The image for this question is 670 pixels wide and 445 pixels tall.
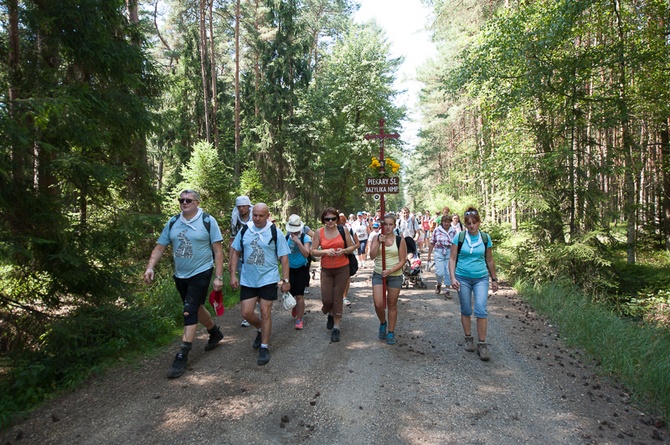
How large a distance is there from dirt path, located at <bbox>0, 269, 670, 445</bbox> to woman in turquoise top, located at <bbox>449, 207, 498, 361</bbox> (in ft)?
1.25

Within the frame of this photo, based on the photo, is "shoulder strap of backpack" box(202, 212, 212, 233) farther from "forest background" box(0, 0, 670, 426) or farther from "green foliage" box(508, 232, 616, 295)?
"green foliage" box(508, 232, 616, 295)

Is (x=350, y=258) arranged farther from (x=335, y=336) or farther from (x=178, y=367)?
(x=178, y=367)

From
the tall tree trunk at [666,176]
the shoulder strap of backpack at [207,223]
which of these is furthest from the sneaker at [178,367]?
the tall tree trunk at [666,176]

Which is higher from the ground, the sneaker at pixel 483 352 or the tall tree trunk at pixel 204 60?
the tall tree trunk at pixel 204 60

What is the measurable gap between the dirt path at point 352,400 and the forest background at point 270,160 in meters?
0.53

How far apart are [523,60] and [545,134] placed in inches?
82.1

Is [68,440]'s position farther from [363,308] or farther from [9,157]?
[363,308]

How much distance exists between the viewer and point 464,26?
16047 mm

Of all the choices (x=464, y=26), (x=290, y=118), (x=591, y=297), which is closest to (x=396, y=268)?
(x=591, y=297)

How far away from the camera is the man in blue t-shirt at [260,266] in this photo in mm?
5047

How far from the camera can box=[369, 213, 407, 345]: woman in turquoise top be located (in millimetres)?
5734

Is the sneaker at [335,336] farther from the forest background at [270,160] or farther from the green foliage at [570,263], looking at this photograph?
the green foliage at [570,263]

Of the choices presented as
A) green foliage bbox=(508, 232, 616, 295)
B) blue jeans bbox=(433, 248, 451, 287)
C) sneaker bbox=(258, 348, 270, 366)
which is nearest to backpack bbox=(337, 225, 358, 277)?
sneaker bbox=(258, 348, 270, 366)

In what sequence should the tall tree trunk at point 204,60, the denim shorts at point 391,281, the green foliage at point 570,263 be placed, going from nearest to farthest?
the denim shorts at point 391,281 < the green foliage at point 570,263 < the tall tree trunk at point 204,60
